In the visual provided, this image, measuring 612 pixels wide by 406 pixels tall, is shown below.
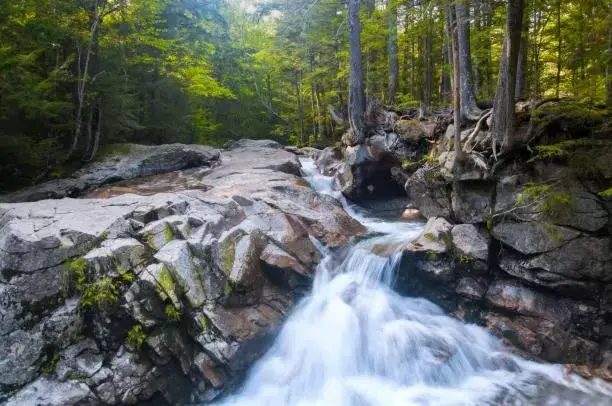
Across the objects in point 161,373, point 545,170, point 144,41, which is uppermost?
point 144,41

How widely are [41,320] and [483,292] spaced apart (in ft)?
25.4

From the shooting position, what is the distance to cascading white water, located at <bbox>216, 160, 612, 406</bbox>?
6098 mm

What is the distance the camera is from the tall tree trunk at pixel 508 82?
6500 millimetres

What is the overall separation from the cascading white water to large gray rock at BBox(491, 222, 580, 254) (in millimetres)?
1789

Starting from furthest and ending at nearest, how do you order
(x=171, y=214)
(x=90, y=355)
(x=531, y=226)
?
1. (x=171, y=214)
2. (x=531, y=226)
3. (x=90, y=355)

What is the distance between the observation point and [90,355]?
5785 mm

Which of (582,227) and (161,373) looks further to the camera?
(582,227)

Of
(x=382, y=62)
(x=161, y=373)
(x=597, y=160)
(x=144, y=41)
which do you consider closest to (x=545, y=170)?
(x=597, y=160)

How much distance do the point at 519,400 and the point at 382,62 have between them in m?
14.4

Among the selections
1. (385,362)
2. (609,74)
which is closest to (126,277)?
(385,362)

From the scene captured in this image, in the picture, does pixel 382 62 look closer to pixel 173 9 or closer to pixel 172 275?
pixel 173 9

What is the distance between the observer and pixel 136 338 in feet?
19.5

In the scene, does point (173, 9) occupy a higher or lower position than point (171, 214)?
higher

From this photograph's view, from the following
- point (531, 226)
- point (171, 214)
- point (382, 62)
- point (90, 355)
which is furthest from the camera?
point (382, 62)
